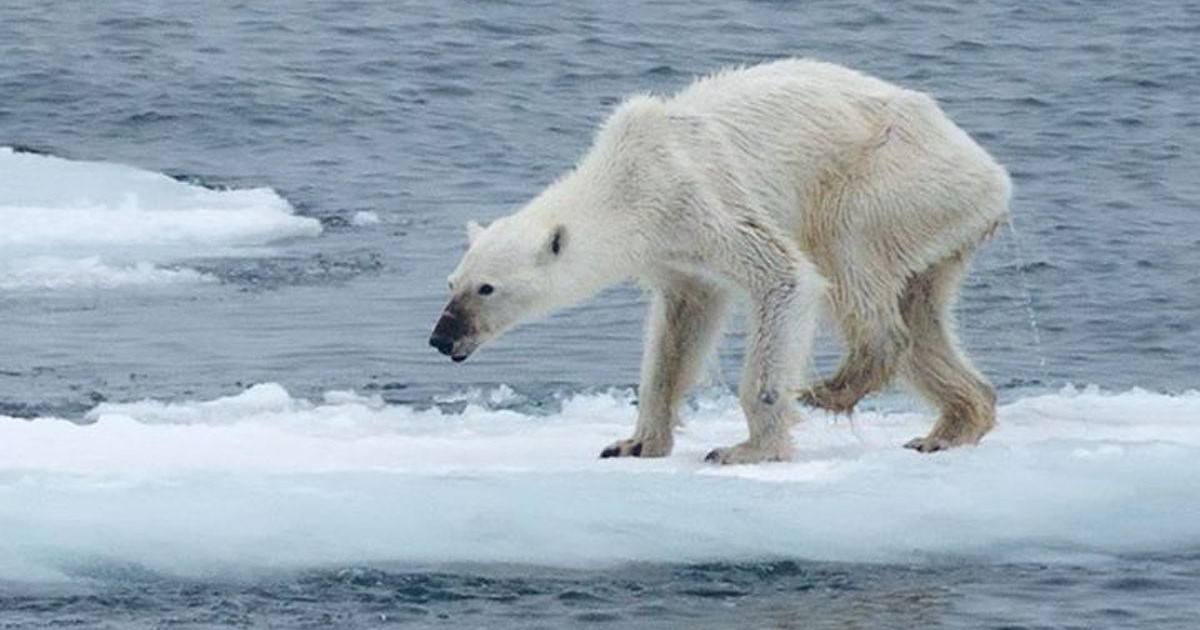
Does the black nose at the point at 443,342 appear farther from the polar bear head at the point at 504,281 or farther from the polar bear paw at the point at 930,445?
the polar bear paw at the point at 930,445

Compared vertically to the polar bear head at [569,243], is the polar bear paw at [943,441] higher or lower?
lower

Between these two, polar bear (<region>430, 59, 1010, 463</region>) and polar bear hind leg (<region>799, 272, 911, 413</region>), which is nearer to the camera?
polar bear (<region>430, 59, 1010, 463</region>)

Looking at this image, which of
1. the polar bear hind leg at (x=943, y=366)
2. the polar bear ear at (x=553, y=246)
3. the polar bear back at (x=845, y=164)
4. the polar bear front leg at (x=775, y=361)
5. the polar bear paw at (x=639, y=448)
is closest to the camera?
the polar bear ear at (x=553, y=246)

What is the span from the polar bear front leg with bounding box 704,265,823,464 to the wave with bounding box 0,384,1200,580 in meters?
0.12

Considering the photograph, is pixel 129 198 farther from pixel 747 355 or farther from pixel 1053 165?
pixel 747 355

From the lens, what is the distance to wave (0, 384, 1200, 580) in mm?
9367

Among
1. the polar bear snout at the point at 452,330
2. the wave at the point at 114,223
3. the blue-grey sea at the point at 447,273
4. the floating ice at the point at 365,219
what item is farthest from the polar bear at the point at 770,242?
the floating ice at the point at 365,219

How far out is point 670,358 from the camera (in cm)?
1072

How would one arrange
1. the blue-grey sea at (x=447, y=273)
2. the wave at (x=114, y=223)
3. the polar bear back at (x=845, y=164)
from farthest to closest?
1. the wave at (x=114, y=223)
2. the polar bear back at (x=845, y=164)
3. the blue-grey sea at (x=447, y=273)

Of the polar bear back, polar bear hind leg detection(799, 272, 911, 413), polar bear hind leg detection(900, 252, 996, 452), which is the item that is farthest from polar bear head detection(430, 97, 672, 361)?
polar bear hind leg detection(900, 252, 996, 452)

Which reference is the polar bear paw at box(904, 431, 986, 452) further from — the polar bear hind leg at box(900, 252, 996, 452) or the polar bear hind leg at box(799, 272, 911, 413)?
the polar bear hind leg at box(799, 272, 911, 413)

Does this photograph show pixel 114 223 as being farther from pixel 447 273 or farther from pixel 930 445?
pixel 930 445

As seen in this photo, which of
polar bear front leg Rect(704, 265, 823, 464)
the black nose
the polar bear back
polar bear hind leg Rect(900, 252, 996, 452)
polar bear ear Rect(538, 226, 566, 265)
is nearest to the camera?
the black nose

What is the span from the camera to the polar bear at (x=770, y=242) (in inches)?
402
